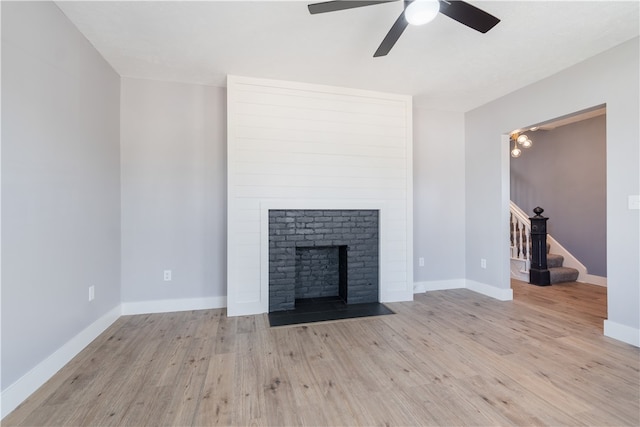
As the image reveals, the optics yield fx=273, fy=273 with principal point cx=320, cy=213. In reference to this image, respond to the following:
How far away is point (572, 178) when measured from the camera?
462cm

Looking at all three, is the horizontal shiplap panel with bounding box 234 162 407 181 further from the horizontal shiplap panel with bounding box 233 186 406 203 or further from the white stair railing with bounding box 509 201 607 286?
the white stair railing with bounding box 509 201 607 286

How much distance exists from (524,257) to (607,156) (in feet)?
8.16

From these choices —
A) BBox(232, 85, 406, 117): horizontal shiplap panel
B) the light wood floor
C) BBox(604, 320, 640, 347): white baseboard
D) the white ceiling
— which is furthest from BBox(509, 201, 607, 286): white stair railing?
BBox(232, 85, 406, 117): horizontal shiplap panel

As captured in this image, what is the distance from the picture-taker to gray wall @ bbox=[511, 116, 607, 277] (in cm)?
422

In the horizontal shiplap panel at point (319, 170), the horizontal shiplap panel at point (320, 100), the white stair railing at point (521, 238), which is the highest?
the horizontal shiplap panel at point (320, 100)

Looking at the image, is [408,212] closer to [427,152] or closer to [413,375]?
[427,152]

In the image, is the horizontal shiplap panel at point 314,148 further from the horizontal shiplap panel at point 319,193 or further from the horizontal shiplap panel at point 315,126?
the horizontal shiplap panel at point 319,193

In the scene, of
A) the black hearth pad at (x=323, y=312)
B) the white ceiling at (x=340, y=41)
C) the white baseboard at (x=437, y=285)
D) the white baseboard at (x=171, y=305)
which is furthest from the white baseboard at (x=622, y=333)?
the white baseboard at (x=171, y=305)

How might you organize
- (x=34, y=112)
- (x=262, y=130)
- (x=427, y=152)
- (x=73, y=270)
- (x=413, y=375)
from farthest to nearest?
1. (x=427, y=152)
2. (x=262, y=130)
3. (x=73, y=270)
4. (x=413, y=375)
5. (x=34, y=112)

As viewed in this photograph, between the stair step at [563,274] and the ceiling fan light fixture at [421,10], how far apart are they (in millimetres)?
4409

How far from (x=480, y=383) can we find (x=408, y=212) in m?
2.02

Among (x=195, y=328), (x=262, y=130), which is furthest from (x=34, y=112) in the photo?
(x=195, y=328)

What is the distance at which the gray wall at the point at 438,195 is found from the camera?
3.82m

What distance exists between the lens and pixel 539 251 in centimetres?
421
